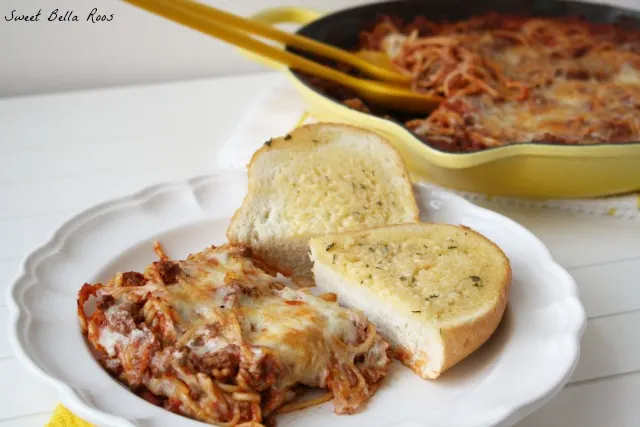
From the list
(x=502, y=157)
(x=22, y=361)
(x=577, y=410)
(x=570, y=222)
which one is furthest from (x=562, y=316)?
(x=22, y=361)

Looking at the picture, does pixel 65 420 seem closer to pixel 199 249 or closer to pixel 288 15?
pixel 199 249

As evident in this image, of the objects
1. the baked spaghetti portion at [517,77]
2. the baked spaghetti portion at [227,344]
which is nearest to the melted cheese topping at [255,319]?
the baked spaghetti portion at [227,344]

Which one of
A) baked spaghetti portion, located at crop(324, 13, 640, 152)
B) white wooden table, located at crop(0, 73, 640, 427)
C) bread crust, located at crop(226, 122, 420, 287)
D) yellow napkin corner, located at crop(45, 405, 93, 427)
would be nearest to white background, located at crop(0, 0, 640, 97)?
white wooden table, located at crop(0, 73, 640, 427)

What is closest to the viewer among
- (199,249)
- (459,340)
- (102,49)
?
(459,340)

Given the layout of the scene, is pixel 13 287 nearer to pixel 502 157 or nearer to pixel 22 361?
pixel 22 361

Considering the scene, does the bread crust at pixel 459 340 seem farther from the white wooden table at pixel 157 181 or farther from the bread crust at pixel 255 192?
the bread crust at pixel 255 192

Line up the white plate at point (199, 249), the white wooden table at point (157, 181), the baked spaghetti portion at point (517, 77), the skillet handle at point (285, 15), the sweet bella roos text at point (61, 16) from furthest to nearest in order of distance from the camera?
the sweet bella roos text at point (61, 16), the skillet handle at point (285, 15), the baked spaghetti portion at point (517, 77), the white wooden table at point (157, 181), the white plate at point (199, 249)

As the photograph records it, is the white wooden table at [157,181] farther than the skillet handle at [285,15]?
No

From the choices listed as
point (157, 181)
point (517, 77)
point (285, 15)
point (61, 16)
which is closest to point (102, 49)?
point (61, 16)
